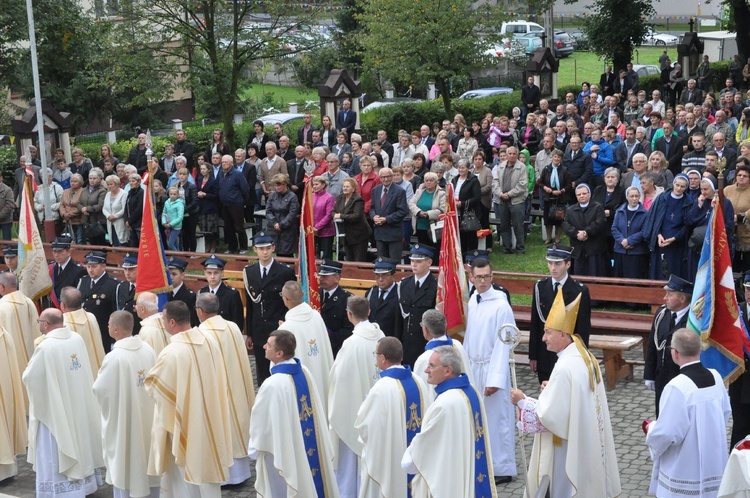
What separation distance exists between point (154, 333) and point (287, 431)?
91.6 inches

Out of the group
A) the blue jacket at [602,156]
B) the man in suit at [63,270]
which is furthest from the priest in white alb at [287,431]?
the blue jacket at [602,156]

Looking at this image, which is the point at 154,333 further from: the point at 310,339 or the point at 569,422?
the point at 569,422

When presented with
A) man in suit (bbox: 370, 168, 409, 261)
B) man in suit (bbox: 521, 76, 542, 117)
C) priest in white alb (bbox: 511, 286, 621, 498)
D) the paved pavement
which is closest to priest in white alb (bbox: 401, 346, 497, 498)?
priest in white alb (bbox: 511, 286, 621, 498)

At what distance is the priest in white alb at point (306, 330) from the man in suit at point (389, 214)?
493cm

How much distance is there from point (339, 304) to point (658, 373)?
346 centimetres

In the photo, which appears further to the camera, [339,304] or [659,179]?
[659,179]

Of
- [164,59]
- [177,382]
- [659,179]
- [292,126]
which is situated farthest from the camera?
[292,126]

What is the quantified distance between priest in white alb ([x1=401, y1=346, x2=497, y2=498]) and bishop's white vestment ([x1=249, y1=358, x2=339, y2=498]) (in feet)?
3.67

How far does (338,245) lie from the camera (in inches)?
647

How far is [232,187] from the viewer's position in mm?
18000

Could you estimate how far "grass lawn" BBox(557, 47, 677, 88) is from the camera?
4565 centimetres

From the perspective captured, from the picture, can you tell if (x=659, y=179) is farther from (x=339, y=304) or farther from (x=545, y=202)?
(x=339, y=304)

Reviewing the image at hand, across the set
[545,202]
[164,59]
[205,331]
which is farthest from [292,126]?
[205,331]

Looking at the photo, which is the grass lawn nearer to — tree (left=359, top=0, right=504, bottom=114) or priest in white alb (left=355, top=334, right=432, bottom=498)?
tree (left=359, top=0, right=504, bottom=114)
